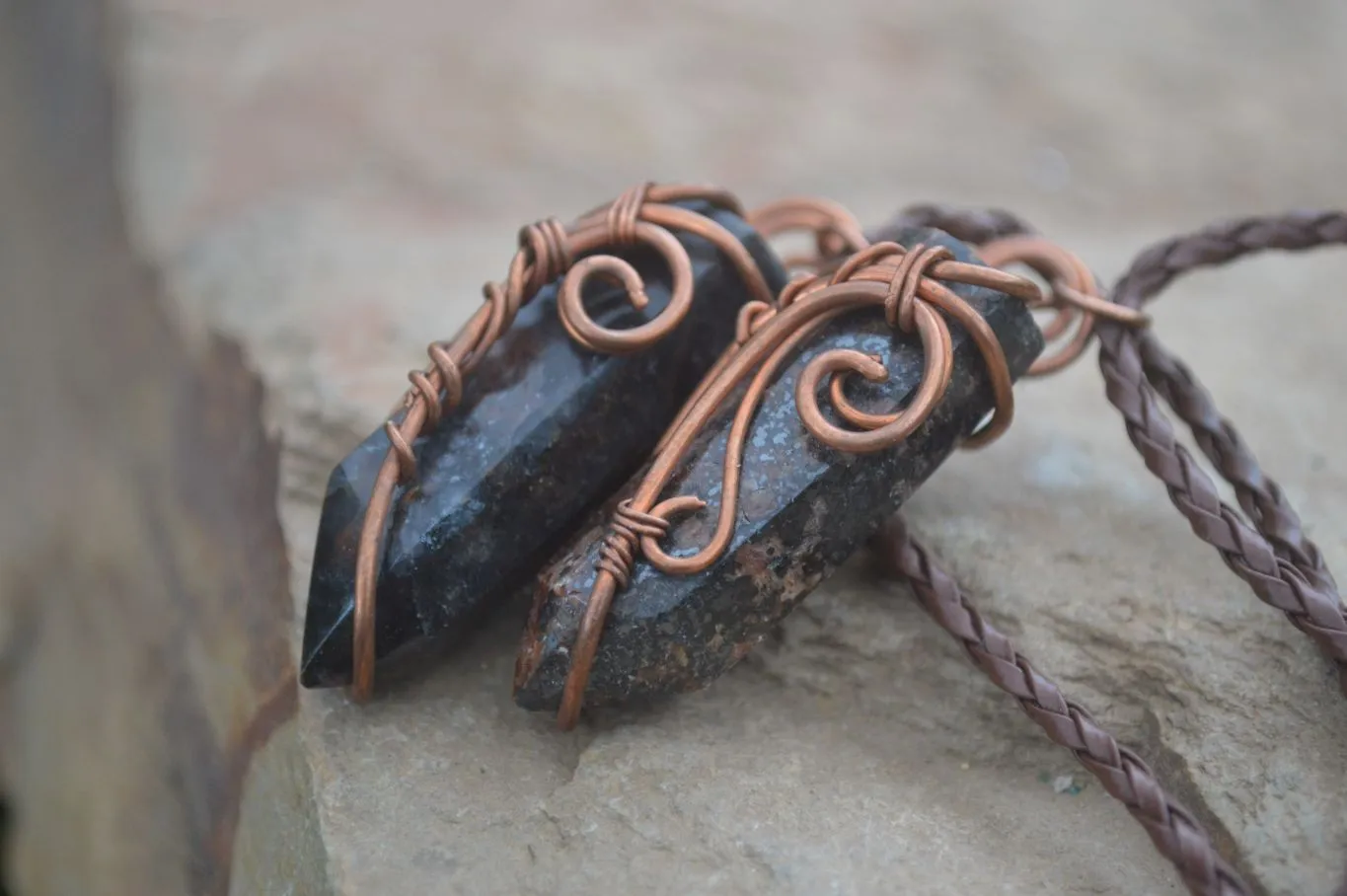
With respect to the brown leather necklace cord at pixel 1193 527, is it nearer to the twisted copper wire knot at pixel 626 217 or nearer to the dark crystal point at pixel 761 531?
the dark crystal point at pixel 761 531

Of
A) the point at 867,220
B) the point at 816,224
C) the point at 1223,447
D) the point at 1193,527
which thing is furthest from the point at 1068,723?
the point at 867,220

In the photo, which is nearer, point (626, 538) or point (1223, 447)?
point (626, 538)

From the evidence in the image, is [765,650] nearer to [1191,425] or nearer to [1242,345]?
[1191,425]

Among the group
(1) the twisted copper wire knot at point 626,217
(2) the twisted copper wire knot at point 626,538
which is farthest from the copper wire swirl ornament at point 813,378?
(1) the twisted copper wire knot at point 626,217

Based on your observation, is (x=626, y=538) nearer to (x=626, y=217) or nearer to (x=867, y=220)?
(x=626, y=217)

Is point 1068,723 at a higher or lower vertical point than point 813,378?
lower

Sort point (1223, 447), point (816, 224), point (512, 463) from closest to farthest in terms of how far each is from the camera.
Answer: point (512, 463), point (1223, 447), point (816, 224)

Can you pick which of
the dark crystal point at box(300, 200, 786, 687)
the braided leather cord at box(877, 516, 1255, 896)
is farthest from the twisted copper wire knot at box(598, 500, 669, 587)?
the braided leather cord at box(877, 516, 1255, 896)
